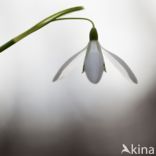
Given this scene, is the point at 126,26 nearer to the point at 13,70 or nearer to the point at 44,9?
the point at 44,9

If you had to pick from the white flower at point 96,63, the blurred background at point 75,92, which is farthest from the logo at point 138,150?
the white flower at point 96,63

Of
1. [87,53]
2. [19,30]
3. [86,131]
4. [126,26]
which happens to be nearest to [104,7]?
[126,26]

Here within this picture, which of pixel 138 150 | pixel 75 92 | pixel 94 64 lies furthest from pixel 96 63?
pixel 75 92

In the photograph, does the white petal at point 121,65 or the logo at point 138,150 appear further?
the logo at point 138,150

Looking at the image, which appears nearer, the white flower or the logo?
the white flower

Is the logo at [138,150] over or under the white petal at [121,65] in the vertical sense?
under

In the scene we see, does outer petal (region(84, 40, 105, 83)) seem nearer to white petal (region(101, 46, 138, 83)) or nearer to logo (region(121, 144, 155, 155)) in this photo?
white petal (region(101, 46, 138, 83))

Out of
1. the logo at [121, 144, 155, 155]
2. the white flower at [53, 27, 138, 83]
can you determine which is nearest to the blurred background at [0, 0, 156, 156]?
the logo at [121, 144, 155, 155]

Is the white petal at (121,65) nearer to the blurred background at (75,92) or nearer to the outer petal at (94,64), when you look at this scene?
the outer petal at (94,64)
